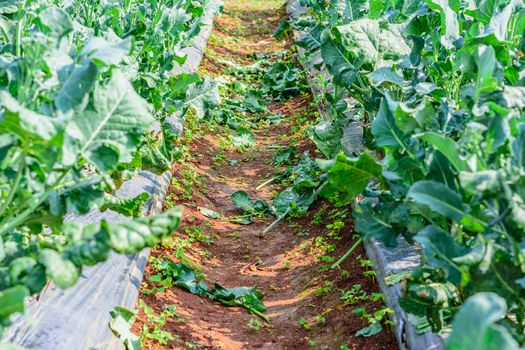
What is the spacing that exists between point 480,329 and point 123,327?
2.06 meters

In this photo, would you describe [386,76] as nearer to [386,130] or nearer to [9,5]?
[386,130]

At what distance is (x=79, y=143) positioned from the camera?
108 inches

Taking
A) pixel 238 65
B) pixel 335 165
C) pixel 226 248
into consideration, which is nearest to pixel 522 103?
pixel 335 165

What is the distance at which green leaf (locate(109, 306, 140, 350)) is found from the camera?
3.35 meters

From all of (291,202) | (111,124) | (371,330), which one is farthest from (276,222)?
(111,124)

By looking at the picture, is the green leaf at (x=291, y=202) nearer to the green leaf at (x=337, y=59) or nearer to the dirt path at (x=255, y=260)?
the dirt path at (x=255, y=260)

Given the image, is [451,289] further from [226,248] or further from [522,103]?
[226,248]

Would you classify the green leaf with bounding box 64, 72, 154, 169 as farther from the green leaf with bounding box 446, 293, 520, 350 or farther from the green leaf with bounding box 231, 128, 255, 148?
the green leaf with bounding box 231, 128, 255, 148

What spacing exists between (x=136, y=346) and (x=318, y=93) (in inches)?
198

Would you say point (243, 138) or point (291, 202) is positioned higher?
point (291, 202)

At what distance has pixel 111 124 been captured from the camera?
2779 millimetres

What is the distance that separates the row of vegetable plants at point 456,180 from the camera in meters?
2.51

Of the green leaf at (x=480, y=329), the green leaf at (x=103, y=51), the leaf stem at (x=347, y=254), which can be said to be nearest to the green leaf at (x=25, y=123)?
the green leaf at (x=103, y=51)

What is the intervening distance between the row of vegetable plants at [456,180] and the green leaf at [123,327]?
106 cm
